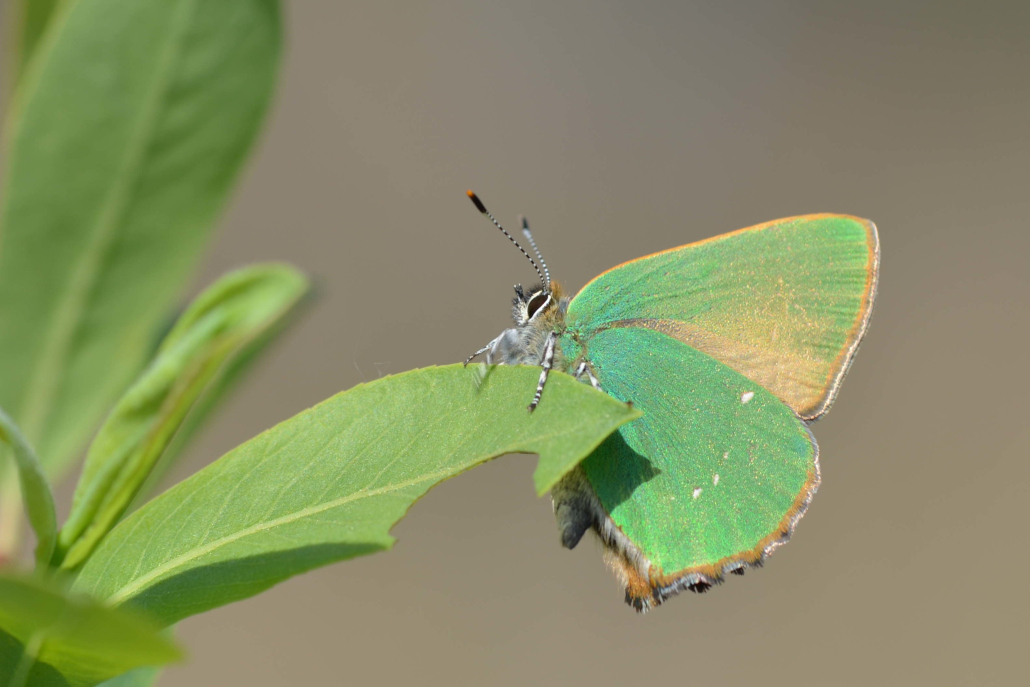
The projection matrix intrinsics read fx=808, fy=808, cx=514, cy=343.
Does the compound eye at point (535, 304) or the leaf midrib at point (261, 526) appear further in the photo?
the compound eye at point (535, 304)

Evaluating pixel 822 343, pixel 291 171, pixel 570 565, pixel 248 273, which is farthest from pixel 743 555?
pixel 291 171

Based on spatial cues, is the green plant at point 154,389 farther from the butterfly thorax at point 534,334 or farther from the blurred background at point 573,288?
the blurred background at point 573,288

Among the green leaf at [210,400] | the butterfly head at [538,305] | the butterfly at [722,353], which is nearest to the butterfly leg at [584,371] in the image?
the butterfly at [722,353]

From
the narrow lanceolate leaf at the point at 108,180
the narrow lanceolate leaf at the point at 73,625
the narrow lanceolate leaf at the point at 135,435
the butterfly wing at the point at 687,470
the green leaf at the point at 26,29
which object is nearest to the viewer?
the narrow lanceolate leaf at the point at 73,625

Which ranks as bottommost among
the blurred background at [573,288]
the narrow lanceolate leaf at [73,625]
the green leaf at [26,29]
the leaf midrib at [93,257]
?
the blurred background at [573,288]

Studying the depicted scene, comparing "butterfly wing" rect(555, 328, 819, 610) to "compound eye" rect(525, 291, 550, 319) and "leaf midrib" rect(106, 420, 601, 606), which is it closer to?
"compound eye" rect(525, 291, 550, 319)

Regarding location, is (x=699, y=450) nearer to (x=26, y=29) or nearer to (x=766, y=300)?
(x=766, y=300)

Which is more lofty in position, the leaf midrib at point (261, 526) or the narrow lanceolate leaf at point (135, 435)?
the narrow lanceolate leaf at point (135, 435)

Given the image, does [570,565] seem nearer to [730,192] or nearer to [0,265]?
[730,192]
